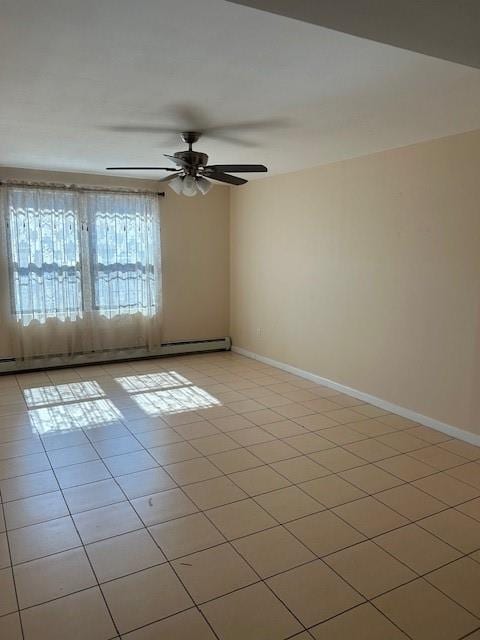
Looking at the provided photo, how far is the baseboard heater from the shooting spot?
5566 mm

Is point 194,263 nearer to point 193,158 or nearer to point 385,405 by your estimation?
point 193,158

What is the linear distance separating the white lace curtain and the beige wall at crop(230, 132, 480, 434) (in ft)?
4.80

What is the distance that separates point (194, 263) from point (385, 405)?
327cm

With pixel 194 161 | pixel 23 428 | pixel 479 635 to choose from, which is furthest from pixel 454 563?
pixel 23 428

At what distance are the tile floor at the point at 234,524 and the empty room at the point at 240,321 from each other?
2cm

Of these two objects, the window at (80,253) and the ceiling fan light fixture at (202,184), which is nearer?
the ceiling fan light fixture at (202,184)

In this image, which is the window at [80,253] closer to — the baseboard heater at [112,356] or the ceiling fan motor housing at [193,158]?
the baseboard heater at [112,356]

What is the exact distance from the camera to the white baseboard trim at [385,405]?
12.2 ft

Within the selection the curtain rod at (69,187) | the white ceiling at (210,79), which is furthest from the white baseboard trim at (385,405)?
the curtain rod at (69,187)

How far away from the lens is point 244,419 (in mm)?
4156

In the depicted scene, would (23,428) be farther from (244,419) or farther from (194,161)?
(194,161)

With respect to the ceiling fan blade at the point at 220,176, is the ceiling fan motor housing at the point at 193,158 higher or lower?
higher

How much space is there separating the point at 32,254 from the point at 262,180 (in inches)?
112

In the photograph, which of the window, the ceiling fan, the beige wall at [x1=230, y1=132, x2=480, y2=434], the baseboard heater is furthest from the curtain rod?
the ceiling fan
